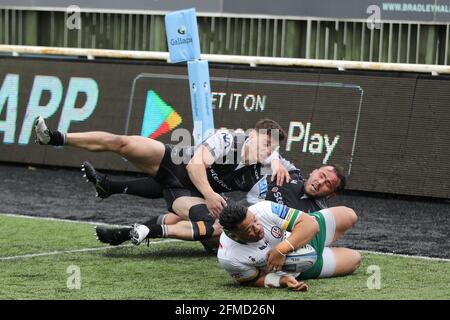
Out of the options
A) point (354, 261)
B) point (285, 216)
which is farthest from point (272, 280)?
point (354, 261)

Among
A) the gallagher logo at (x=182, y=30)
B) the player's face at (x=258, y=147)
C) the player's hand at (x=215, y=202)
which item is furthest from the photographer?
the gallagher logo at (x=182, y=30)

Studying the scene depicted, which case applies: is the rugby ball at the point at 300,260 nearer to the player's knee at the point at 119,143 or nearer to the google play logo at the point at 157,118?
the player's knee at the point at 119,143

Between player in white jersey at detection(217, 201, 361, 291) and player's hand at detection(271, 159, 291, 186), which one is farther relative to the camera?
player's hand at detection(271, 159, 291, 186)

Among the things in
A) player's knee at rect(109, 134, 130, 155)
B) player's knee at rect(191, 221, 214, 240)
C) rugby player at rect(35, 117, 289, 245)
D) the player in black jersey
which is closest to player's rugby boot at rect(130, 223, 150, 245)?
rugby player at rect(35, 117, 289, 245)

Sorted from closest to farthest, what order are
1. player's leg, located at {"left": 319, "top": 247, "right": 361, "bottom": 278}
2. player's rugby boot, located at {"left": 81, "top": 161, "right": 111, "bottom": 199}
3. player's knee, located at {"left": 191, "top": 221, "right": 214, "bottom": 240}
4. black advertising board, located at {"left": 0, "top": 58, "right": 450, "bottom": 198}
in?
player's leg, located at {"left": 319, "top": 247, "right": 361, "bottom": 278} < player's knee, located at {"left": 191, "top": 221, "right": 214, "bottom": 240} < player's rugby boot, located at {"left": 81, "top": 161, "right": 111, "bottom": 199} < black advertising board, located at {"left": 0, "top": 58, "right": 450, "bottom": 198}

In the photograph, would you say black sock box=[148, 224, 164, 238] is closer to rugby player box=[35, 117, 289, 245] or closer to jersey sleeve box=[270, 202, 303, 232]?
rugby player box=[35, 117, 289, 245]

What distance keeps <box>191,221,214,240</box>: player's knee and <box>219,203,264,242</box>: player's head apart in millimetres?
1398

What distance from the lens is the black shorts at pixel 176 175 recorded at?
1124 centimetres

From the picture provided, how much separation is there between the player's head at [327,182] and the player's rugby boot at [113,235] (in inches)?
68.6

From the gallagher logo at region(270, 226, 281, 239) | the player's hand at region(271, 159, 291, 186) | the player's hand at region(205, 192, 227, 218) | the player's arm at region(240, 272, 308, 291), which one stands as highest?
the player's hand at region(271, 159, 291, 186)

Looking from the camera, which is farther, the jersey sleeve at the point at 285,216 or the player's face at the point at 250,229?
the jersey sleeve at the point at 285,216

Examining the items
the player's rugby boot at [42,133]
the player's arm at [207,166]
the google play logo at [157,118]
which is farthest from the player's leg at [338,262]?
the google play logo at [157,118]

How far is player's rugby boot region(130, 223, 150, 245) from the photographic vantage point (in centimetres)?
1055
